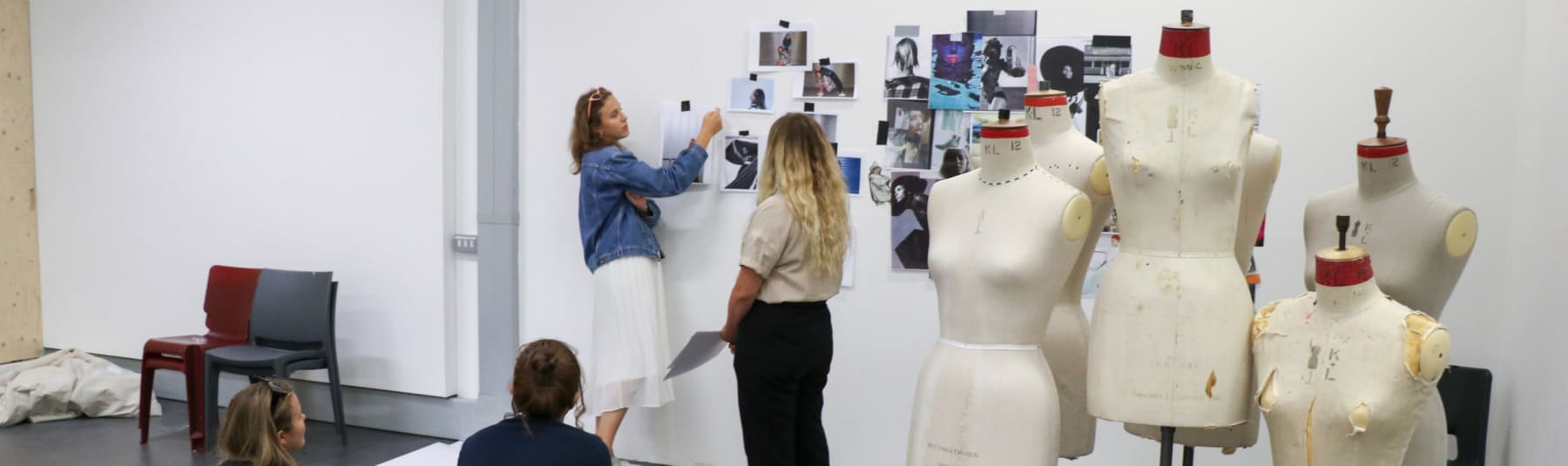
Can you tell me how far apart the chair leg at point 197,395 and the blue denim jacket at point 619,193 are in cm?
188

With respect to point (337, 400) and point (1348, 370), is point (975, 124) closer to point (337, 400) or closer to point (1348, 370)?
point (1348, 370)

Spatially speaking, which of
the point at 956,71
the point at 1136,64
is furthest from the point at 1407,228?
the point at 956,71

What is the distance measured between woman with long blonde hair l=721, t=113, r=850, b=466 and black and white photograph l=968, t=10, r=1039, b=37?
3.17 feet

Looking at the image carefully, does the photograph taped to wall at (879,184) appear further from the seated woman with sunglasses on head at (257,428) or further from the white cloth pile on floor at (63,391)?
the white cloth pile on floor at (63,391)

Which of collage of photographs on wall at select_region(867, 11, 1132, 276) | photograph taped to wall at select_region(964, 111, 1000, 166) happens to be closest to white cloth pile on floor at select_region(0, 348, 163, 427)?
collage of photographs on wall at select_region(867, 11, 1132, 276)

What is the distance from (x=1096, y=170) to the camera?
2.55 meters

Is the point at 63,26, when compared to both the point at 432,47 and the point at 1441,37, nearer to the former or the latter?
the point at 432,47

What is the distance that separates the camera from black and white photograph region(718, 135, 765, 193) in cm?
433

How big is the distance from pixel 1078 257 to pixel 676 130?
2153mm

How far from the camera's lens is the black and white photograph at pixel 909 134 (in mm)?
4016

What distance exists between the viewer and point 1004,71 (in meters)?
3.89

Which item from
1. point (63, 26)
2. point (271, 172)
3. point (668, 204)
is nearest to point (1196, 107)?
point (668, 204)

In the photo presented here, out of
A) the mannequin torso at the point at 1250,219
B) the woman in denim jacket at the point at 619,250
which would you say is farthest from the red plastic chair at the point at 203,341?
the mannequin torso at the point at 1250,219

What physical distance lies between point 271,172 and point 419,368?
1320mm
